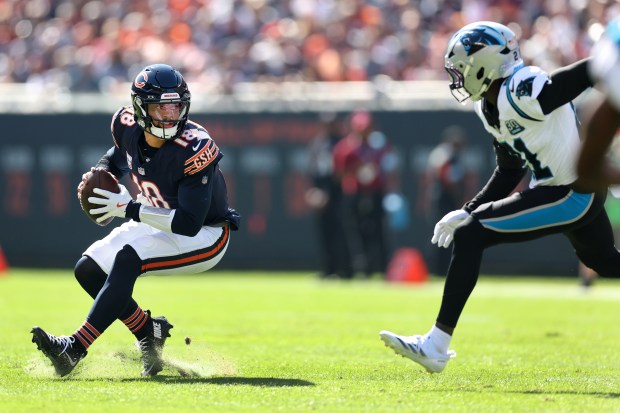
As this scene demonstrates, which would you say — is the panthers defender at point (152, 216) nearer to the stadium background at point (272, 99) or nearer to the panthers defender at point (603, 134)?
the panthers defender at point (603, 134)

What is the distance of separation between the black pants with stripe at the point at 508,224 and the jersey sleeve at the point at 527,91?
459 millimetres

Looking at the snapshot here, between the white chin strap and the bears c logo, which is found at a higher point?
the bears c logo

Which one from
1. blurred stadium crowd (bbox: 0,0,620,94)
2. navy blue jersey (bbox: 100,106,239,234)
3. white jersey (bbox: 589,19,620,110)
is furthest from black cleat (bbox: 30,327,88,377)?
blurred stadium crowd (bbox: 0,0,620,94)

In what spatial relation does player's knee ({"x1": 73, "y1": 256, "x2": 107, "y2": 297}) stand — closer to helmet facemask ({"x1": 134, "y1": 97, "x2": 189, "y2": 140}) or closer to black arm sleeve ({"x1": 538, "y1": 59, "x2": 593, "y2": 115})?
helmet facemask ({"x1": 134, "y1": 97, "x2": 189, "y2": 140})

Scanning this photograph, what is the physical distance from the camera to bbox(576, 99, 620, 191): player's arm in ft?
15.5

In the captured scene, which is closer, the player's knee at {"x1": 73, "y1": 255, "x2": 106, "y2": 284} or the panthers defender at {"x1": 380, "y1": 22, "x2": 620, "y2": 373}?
the panthers defender at {"x1": 380, "y1": 22, "x2": 620, "y2": 373}

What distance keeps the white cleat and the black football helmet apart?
1.63 m

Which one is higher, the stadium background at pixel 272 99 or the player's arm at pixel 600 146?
the player's arm at pixel 600 146

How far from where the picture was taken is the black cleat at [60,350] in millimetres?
6020

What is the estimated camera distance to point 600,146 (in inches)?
185

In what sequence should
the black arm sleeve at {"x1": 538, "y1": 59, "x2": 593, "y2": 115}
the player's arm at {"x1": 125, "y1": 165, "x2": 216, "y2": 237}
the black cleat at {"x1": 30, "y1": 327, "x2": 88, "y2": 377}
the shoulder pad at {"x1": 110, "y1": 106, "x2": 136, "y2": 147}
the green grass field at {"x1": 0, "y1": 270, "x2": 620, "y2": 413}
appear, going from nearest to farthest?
the green grass field at {"x1": 0, "y1": 270, "x2": 620, "y2": 413}, the black arm sleeve at {"x1": 538, "y1": 59, "x2": 593, "y2": 115}, the black cleat at {"x1": 30, "y1": 327, "x2": 88, "y2": 377}, the player's arm at {"x1": 125, "y1": 165, "x2": 216, "y2": 237}, the shoulder pad at {"x1": 110, "y1": 106, "x2": 136, "y2": 147}

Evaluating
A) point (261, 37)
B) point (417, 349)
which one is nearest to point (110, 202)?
point (417, 349)

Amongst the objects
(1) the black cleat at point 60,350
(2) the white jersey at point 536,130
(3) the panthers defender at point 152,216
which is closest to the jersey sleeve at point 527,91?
(2) the white jersey at point 536,130

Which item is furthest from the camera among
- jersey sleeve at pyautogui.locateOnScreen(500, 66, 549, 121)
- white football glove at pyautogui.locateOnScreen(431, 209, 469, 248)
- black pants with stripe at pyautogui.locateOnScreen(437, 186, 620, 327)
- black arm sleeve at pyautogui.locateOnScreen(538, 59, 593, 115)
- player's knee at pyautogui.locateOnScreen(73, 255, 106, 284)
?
white football glove at pyautogui.locateOnScreen(431, 209, 469, 248)
